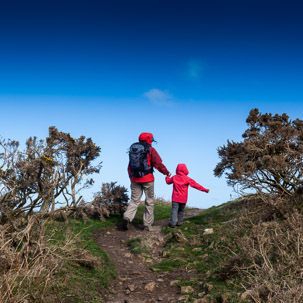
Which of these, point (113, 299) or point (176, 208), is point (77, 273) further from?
point (176, 208)

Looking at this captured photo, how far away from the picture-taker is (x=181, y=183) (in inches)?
508

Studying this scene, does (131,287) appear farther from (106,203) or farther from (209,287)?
(106,203)

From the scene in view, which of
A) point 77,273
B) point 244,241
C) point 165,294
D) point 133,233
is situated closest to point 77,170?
point 133,233

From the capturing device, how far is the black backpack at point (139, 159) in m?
12.5

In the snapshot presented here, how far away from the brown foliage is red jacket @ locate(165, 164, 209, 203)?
1.19 metres

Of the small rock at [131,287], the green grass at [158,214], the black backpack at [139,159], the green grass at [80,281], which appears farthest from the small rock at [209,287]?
the green grass at [158,214]

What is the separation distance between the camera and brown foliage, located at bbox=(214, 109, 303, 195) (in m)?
11.4

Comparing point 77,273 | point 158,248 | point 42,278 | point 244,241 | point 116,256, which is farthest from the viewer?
point 158,248

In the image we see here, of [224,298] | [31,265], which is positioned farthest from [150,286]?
[31,265]

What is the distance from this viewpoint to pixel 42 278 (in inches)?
262

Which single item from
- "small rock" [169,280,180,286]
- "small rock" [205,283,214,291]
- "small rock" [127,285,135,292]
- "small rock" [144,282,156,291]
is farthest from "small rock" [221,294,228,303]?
"small rock" [127,285,135,292]

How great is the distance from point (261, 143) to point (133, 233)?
5766mm

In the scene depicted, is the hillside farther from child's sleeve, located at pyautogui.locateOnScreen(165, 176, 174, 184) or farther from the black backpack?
the black backpack

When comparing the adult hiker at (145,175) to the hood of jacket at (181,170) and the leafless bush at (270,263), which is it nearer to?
the hood of jacket at (181,170)
